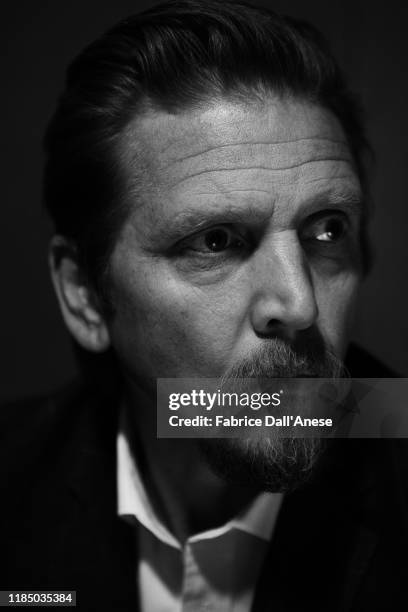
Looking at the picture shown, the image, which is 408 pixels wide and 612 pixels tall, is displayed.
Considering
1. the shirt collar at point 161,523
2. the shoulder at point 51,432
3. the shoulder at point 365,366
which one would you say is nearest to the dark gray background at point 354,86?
the shoulder at point 365,366

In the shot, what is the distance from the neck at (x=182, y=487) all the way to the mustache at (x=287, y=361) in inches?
12.6

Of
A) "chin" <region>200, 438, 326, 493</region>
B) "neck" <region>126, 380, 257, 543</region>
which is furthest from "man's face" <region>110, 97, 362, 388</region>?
"neck" <region>126, 380, 257, 543</region>

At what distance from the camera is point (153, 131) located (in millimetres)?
1066

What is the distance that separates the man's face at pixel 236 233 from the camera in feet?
3.24

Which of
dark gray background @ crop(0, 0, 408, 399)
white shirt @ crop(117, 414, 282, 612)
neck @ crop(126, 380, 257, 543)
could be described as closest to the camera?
white shirt @ crop(117, 414, 282, 612)

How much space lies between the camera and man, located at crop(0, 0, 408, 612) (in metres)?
1.00

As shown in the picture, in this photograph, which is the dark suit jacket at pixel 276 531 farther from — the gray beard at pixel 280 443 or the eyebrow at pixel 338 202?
the eyebrow at pixel 338 202

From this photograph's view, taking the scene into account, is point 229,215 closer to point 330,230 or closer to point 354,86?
point 330,230

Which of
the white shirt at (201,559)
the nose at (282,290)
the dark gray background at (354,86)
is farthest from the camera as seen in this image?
the dark gray background at (354,86)

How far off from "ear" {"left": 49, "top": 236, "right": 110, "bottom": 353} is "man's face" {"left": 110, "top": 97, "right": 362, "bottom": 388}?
166mm

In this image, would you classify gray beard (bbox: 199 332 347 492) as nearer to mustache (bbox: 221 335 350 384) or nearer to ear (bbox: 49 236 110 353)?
mustache (bbox: 221 335 350 384)

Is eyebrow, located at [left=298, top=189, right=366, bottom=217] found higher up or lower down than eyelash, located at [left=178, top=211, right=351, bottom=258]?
higher up

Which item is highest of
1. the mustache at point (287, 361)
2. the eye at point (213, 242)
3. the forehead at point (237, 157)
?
the forehead at point (237, 157)

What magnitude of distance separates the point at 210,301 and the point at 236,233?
121 mm
